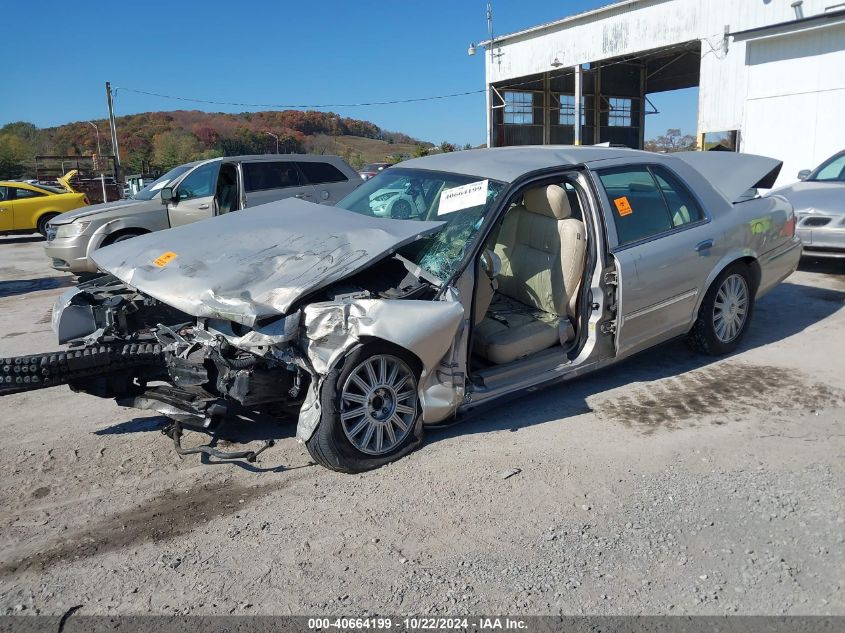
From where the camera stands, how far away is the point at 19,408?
16.2 feet

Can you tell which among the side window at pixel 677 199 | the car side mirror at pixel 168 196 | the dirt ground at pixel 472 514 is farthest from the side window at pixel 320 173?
the side window at pixel 677 199

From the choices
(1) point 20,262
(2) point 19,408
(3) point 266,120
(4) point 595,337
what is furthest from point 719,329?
(3) point 266,120

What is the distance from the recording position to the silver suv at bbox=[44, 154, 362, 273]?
33.5 feet

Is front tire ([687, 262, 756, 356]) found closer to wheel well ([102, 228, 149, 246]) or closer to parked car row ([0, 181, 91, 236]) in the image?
wheel well ([102, 228, 149, 246])

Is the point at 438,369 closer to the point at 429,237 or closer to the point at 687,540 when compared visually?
the point at 429,237

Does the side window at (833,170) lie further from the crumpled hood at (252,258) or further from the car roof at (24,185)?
the car roof at (24,185)

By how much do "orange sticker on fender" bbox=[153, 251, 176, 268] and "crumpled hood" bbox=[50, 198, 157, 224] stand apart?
7.12 m

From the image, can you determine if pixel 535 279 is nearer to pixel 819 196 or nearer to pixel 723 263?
pixel 723 263

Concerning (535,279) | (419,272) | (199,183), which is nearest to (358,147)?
(199,183)

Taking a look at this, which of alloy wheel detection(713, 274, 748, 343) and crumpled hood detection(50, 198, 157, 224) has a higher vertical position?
crumpled hood detection(50, 198, 157, 224)

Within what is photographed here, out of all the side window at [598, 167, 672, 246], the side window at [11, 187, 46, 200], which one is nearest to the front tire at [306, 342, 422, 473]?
the side window at [598, 167, 672, 246]

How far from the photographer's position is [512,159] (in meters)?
4.68

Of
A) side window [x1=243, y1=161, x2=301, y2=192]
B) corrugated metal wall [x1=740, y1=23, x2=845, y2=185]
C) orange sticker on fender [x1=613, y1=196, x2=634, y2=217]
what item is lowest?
orange sticker on fender [x1=613, y1=196, x2=634, y2=217]

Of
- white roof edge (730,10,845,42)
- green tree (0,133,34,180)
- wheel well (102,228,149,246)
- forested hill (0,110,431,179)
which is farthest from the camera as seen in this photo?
forested hill (0,110,431,179)
